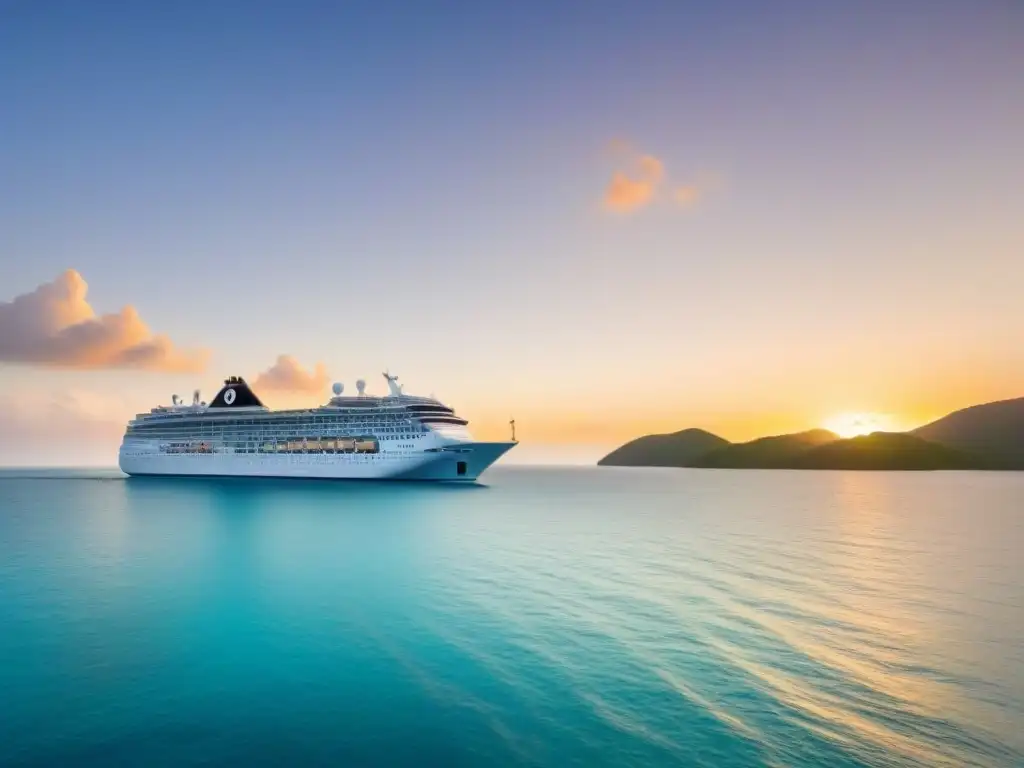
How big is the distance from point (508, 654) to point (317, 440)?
102 meters

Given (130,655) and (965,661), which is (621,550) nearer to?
(965,661)

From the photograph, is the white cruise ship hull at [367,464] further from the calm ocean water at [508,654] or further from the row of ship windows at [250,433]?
the calm ocean water at [508,654]

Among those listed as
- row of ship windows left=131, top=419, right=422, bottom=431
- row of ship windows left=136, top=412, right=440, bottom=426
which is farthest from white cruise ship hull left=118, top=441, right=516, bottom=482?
row of ship windows left=136, top=412, right=440, bottom=426

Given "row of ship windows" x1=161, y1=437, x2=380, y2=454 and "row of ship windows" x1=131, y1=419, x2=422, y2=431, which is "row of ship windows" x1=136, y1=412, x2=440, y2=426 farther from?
"row of ship windows" x1=161, y1=437, x2=380, y2=454

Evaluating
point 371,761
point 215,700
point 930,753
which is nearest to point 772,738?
point 930,753

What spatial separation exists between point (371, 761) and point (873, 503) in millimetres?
102433

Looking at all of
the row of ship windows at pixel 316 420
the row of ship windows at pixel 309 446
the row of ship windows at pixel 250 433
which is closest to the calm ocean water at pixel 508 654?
the row of ship windows at pixel 250 433

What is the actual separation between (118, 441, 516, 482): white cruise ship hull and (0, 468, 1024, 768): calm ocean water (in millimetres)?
59000

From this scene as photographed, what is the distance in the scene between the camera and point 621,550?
4284 cm

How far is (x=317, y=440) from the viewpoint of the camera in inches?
4505

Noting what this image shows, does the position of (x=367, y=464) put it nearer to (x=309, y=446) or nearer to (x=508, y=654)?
(x=309, y=446)

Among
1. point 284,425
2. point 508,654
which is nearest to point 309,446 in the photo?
point 284,425

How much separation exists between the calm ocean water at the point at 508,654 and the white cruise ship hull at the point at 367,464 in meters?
59.0

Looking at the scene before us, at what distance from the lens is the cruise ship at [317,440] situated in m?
105
